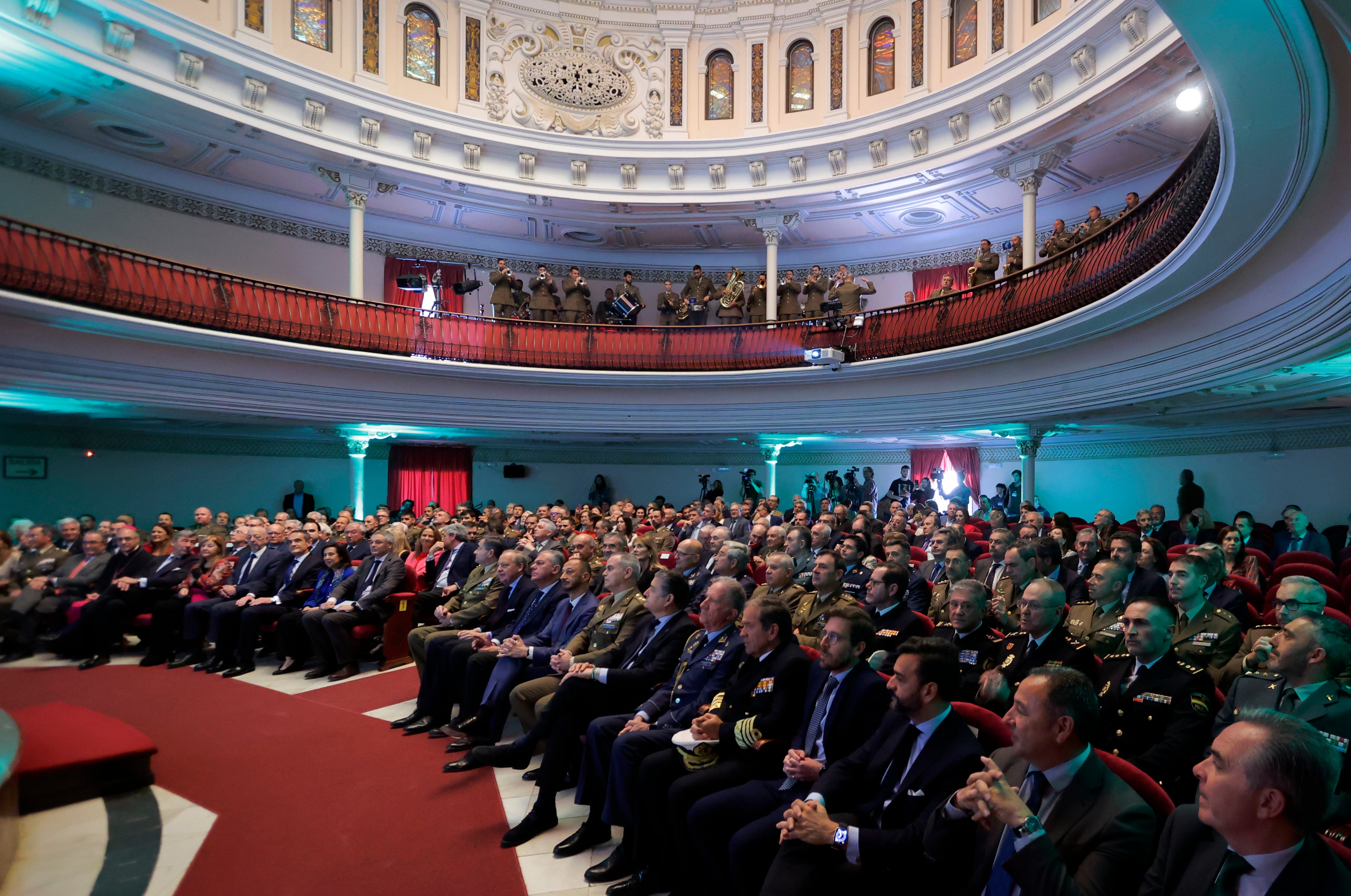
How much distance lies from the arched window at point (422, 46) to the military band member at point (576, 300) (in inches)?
158

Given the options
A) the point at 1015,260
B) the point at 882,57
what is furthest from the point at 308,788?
the point at 882,57

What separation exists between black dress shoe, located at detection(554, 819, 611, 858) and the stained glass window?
41.9ft

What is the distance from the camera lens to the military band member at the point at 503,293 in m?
13.5

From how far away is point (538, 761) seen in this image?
14.5 feet

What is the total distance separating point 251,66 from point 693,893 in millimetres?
11944

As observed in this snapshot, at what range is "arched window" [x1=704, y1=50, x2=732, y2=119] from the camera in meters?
14.4

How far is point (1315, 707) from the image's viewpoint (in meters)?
2.50

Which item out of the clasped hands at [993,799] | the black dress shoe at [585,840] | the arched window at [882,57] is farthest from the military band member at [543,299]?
the clasped hands at [993,799]

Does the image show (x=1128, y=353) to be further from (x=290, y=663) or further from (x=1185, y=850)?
(x=290, y=663)

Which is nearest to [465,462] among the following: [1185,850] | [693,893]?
[693,893]

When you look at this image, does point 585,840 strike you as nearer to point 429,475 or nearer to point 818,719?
point 818,719

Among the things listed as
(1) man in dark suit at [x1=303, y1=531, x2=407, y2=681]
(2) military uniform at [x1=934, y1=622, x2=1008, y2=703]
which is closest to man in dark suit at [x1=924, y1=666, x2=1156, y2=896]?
(2) military uniform at [x1=934, y1=622, x2=1008, y2=703]

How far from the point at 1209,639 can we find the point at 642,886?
2815mm

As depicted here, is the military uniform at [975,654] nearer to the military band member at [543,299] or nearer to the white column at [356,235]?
the military band member at [543,299]
